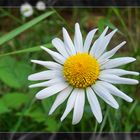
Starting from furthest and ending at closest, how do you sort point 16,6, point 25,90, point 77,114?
point 16,6 → point 25,90 → point 77,114

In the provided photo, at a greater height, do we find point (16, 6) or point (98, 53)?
point (16, 6)

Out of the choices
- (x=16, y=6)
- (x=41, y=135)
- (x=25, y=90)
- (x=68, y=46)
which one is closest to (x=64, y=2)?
(x=16, y=6)

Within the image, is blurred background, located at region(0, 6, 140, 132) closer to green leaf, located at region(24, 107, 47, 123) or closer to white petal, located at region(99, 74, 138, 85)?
green leaf, located at region(24, 107, 47, 123)

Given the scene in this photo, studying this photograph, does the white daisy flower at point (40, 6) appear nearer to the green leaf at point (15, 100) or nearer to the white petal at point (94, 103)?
the green leaf at point (15, 100)

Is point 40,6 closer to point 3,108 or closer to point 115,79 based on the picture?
point 3,108

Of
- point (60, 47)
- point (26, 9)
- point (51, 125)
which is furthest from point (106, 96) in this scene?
point (26, 9)

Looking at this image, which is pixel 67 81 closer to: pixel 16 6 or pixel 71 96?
pixel 71 96
